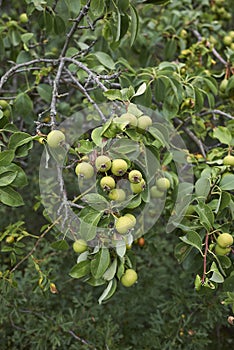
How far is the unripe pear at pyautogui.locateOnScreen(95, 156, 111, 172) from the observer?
93cm

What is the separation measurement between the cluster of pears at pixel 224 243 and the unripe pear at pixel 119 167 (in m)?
→ 0.33

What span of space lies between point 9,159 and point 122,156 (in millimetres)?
252

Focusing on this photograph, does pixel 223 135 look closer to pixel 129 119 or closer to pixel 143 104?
pixel 143 104

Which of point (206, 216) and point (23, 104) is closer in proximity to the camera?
point (206, 216)

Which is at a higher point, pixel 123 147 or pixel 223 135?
pixel 123 147

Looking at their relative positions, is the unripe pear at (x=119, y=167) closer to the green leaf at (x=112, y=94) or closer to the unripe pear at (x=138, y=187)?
the unripe pear at (x=138, y=187)

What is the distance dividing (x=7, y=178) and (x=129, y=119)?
0.99 ft

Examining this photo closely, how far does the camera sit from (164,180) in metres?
1.24

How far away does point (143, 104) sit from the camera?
147cm

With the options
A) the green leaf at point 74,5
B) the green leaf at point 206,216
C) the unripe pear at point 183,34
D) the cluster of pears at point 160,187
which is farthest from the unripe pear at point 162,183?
the unripe pear at point 183,34

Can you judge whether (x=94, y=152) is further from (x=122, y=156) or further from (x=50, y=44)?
(x=50, y=44)

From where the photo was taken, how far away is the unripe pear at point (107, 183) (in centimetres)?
94

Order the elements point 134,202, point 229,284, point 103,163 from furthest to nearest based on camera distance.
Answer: point 229,284 < point 134,202 < point 103,163

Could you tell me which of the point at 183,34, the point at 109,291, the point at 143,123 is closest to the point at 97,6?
the point at 143,123
